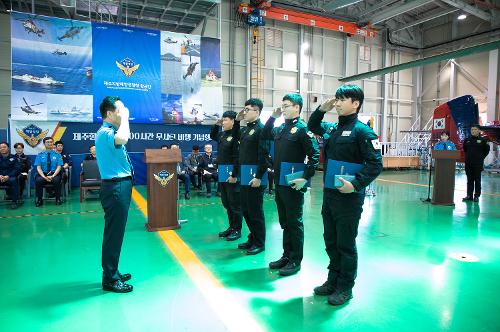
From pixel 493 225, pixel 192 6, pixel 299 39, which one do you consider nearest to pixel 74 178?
pixel 192 6

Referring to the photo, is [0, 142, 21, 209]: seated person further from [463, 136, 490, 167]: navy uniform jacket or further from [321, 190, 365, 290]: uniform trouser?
[463, 136, 490, 167]: navy uniform jacket

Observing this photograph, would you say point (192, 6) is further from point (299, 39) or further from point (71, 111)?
point (299, 39)

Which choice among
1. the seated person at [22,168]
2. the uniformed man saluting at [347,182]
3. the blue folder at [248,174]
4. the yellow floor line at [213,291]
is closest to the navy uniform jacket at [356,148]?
the uniformed man saluting at [347,182]

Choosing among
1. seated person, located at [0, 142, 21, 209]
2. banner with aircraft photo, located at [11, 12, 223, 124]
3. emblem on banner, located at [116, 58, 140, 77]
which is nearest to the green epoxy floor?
seated person, located at [0, 142, 21, 209]

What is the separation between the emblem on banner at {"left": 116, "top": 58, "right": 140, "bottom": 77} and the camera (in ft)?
29.8

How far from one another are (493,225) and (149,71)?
8.74 meters

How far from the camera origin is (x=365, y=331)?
7.58 ft

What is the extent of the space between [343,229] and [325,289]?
2.03 ft

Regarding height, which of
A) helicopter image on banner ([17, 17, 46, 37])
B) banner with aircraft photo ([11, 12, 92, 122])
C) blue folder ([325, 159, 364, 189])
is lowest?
blue folder ([325, 159, 364, 189])

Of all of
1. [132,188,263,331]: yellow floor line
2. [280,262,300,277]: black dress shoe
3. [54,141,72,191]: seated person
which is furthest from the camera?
[54,141,72,191]: seated person

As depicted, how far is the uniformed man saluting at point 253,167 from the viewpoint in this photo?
12.4ft

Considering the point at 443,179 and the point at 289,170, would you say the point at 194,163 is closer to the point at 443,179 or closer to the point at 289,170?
the point at 289,170

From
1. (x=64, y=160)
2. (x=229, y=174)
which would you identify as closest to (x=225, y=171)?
(x=229, y=174)

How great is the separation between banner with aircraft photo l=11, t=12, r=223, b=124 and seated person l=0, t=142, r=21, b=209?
1682 mm
